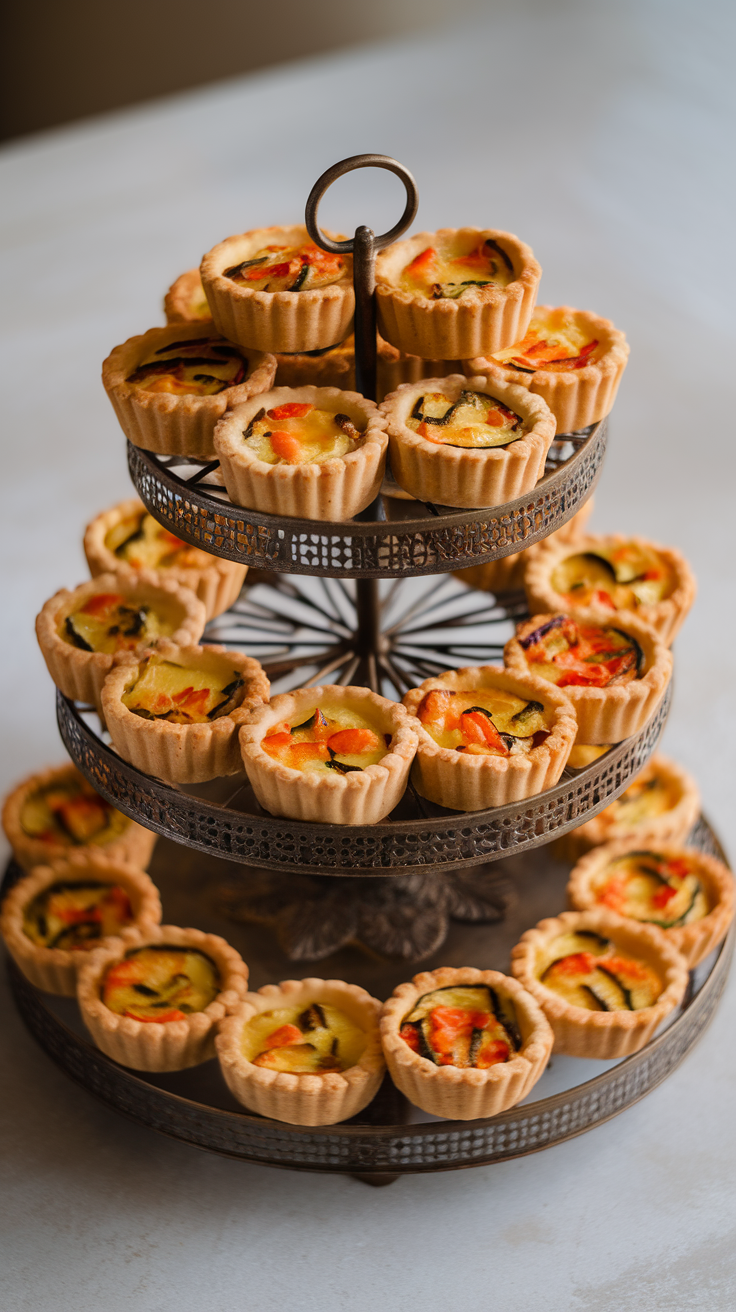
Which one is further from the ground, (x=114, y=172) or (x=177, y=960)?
(x=114, y=172)

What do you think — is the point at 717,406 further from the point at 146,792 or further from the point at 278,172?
the point at 146,792

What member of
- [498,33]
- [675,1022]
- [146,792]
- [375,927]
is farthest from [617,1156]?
[498,33]

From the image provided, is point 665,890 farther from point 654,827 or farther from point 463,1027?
point 463,1027

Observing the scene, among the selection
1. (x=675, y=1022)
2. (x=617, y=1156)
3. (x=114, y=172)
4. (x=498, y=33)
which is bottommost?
(x=617, y=1156)

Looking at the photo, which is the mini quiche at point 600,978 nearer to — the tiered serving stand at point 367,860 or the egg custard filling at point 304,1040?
the tiered serving stand at point 367,860

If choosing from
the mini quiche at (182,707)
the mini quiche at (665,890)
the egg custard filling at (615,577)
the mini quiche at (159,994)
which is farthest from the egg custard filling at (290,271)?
the mini quiche at (665,890)

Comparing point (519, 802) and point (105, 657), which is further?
point (105, 657)
